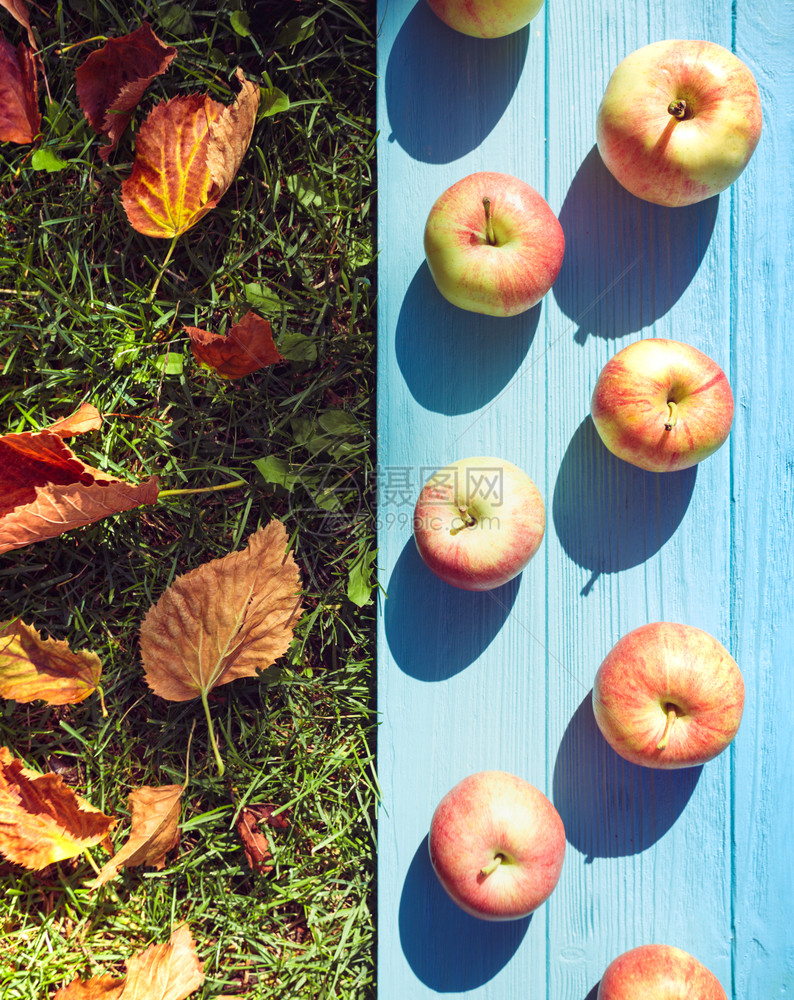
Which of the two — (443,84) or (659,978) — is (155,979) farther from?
(443,84)

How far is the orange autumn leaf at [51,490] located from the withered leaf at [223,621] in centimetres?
18

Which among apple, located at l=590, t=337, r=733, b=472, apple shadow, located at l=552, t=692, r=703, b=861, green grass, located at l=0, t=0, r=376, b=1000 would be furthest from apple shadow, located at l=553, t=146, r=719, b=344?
apple shadow, located at l=552, t=692, r=703, b=861

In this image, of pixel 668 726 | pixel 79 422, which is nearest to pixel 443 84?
pixel 79 422

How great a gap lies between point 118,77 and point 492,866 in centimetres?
141

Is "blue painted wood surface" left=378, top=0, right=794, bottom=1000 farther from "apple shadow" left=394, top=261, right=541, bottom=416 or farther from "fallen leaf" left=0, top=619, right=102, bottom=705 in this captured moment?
"fallen leaf" left=0, top=619, right=102, bottom=705

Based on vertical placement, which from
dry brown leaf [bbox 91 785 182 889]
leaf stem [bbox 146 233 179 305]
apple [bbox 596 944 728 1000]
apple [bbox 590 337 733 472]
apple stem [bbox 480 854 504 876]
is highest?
leaf stem [bbox 146 233 179 305]

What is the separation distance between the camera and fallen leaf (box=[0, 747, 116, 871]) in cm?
112

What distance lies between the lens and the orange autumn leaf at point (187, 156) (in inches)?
44.1

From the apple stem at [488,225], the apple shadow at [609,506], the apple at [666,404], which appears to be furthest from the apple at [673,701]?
the apple stem at [488,225]

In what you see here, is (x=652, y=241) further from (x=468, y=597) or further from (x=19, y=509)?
(x=19, y=509)

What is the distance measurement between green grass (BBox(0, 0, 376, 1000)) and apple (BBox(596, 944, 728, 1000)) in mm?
404

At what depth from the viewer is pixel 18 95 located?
1.17 metres

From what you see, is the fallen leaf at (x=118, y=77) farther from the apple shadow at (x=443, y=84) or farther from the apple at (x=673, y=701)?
the apple at (x=673, y=701)

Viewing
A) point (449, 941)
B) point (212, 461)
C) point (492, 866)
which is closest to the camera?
point (492, 866)
